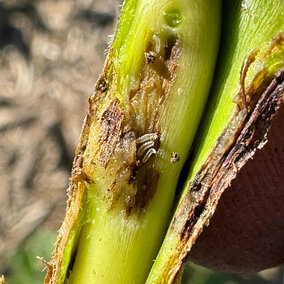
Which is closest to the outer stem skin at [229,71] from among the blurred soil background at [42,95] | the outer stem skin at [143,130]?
the outer stem skin at [143,130]

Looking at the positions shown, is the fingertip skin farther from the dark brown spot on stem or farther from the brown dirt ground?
the brown dirt ground

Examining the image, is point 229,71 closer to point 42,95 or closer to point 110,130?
point 110,130

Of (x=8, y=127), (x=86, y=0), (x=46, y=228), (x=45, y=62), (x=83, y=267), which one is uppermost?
(x=86, y=0)

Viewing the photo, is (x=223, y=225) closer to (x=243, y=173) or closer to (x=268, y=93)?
(x=243, y=173)

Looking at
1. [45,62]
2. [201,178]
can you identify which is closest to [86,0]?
[45,62]

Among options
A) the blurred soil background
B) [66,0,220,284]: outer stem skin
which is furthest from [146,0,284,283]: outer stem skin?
the blurred soil background

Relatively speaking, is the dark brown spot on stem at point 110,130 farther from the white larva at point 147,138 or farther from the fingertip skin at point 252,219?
the fingertip skin at point 252,219

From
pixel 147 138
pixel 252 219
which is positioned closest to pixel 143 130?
Result: pixel 147 138
